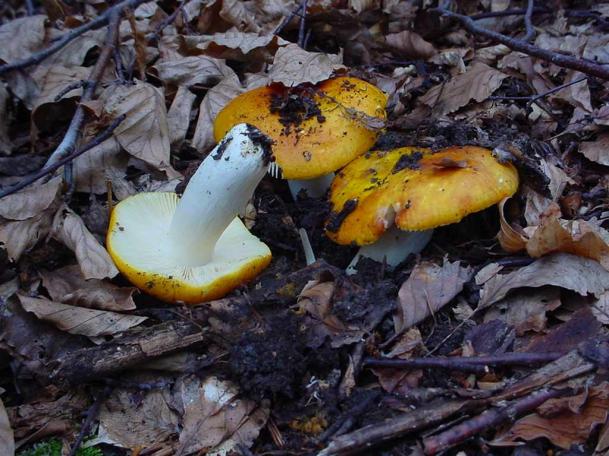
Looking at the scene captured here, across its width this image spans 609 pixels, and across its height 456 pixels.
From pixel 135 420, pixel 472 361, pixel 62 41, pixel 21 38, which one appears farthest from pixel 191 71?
pixel 472 361

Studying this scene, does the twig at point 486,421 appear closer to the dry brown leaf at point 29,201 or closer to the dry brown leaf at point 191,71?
the dry brown leaf at point 29,201

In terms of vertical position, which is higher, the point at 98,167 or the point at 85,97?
the point at 85,97

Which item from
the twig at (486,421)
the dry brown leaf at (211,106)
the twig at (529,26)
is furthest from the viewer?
the twig at (529,26)

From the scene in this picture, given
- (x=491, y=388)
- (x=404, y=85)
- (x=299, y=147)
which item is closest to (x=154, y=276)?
(x=299, y=147)

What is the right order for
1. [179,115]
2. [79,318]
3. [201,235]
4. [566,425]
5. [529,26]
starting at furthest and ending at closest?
[529,26] < [179,115] < [201,235] < [79,318] < [566,425]

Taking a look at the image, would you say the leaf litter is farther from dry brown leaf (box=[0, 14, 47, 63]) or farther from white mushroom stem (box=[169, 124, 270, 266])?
white mushroom stem (box=[169, 124, 270, 266])

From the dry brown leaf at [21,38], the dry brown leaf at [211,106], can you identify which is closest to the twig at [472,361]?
the dry brown leaf at [211,106]

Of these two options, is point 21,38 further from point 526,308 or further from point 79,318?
point 526,308
